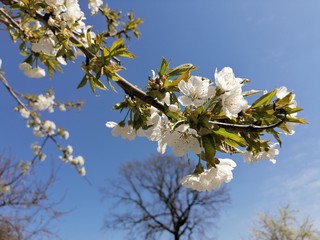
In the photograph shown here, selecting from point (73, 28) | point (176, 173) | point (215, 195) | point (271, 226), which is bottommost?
point (73, 28)

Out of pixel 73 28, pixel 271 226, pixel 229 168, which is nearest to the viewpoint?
pixel 229 168

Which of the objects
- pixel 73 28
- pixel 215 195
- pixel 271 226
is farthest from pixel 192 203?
pixel 73 28

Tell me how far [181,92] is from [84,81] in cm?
33

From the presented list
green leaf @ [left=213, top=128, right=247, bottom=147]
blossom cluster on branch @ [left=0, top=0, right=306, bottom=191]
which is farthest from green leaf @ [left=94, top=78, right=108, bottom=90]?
green leaf @ [left=213, top=128, right=247, bottom=147]

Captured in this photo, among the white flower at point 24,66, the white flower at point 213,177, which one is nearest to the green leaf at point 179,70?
the white flower at point 213,177

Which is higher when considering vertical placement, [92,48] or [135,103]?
[92,48]

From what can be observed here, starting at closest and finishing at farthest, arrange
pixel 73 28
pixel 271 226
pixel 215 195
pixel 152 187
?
pixel 73 28, pixel 271 226, pixel 215 195, pixel 152 187

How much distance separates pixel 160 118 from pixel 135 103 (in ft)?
0.26

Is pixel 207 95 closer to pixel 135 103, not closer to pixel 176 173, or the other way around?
pixel 135 103

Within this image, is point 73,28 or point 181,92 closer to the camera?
point 181,92

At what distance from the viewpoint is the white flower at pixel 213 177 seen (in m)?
0.84

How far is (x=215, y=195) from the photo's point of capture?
16.6 metres

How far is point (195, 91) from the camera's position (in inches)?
29.4

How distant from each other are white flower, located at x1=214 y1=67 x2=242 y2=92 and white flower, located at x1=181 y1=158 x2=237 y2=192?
0.22 meters
